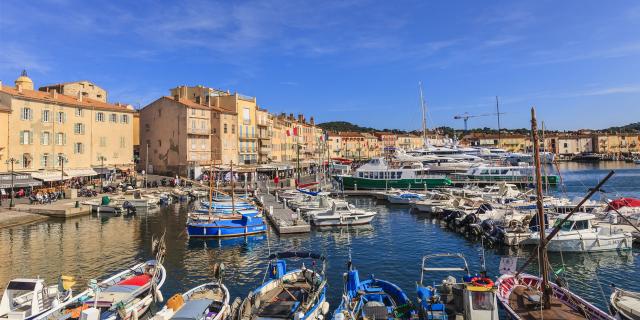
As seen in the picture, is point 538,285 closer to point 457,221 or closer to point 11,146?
point 457,221

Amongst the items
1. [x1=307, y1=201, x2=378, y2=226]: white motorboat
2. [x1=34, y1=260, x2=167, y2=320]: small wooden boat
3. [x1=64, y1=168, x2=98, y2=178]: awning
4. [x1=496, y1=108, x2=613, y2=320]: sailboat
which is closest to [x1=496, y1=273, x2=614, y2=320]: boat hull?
[x1=496, y1=108, x2=613, y2=320]: sailboat

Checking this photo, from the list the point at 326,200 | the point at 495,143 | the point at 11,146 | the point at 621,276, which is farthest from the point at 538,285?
the point at 495,143

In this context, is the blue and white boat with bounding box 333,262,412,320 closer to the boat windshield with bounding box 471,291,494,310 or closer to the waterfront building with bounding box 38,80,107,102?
the boat windshield with bounding box 471,291,494,310

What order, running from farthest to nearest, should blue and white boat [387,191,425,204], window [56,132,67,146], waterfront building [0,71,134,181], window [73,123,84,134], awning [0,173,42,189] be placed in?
window [73,123,84,134] → window [56,132,67,146] → blue and white boat [387,191,425,204] → waterfront building [0,71,134,181] → awning [0,173,42,189]

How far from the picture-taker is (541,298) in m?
14.4

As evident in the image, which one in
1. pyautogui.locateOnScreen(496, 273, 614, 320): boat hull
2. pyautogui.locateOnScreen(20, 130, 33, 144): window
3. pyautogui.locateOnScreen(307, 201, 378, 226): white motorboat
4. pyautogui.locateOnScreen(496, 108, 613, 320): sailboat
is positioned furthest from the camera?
pyautogui.locateOnScreen(20, 130, 33, 144): window

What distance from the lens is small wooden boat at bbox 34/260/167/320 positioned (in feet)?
48.8

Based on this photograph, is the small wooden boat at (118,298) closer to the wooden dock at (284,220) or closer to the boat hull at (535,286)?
the boat hull at (535,286)

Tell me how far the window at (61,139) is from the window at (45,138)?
52.4 inches

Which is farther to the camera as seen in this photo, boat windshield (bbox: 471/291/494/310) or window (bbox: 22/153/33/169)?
window (bbox: 22/153/33/169)

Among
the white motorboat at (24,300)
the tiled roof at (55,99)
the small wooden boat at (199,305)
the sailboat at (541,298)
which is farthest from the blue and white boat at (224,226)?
the tiled roof at (55,99)

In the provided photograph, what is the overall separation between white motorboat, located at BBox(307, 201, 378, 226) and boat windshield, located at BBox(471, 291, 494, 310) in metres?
25.0

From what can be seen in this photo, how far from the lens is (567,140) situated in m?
190

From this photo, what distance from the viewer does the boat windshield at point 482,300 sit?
14.2 meters
